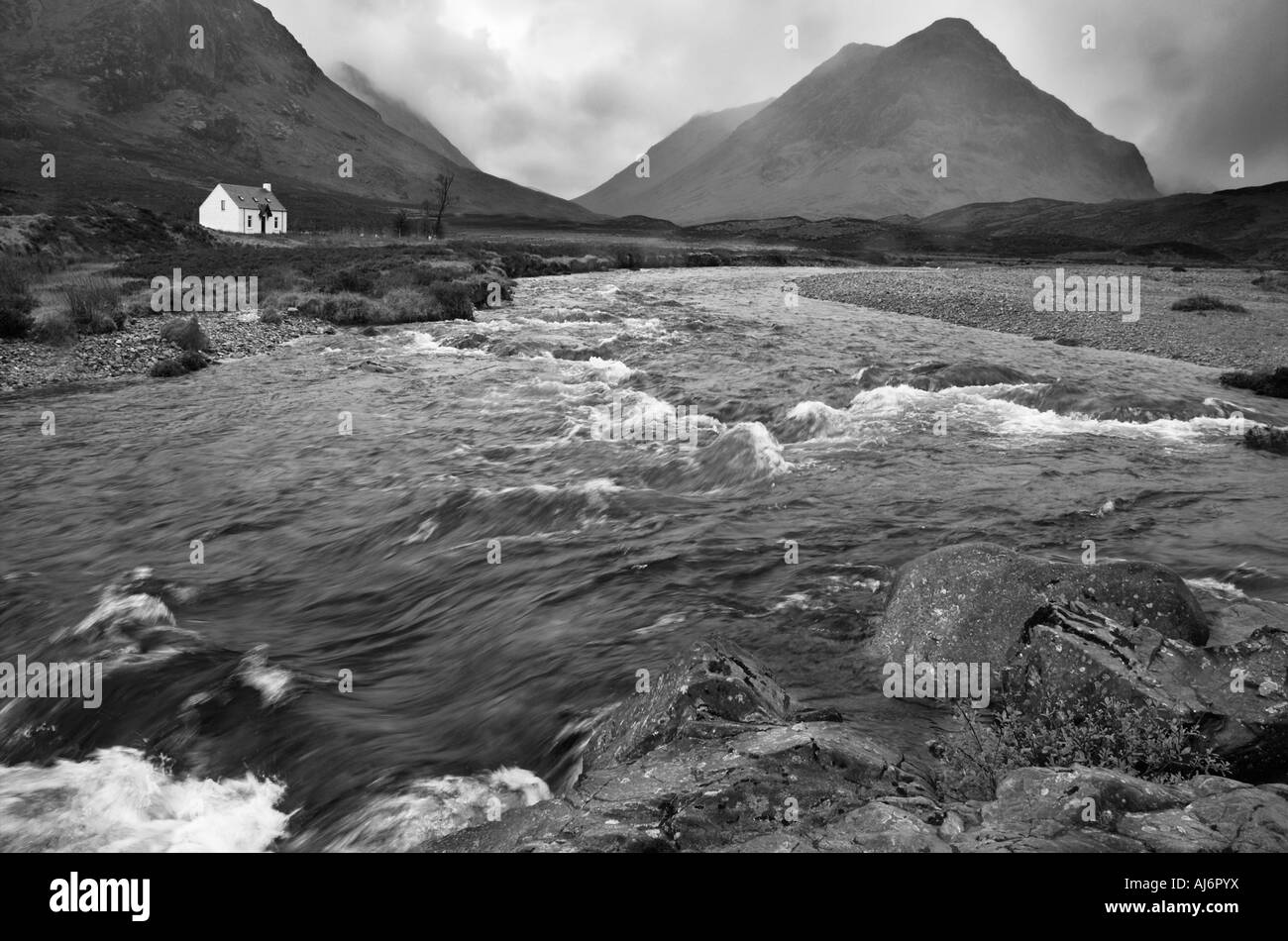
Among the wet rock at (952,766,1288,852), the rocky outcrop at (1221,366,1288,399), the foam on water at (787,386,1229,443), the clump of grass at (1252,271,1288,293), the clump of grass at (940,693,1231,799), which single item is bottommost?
the clump of grass at (940,693,1231,799)

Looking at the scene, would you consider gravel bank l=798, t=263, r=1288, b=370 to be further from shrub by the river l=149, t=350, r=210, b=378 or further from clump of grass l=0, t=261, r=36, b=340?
clump of grass l=0, t=261, r=36, b=340

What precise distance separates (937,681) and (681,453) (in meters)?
9.42

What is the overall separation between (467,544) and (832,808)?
8962mm

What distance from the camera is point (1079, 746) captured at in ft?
19.9

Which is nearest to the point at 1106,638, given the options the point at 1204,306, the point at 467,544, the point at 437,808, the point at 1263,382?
the point at 437,808

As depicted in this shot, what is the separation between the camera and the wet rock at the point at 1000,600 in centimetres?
736

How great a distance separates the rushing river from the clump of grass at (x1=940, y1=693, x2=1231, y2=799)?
741mm

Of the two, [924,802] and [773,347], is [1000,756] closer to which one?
[924,802]

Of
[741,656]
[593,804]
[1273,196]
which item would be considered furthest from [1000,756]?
[1273,196]

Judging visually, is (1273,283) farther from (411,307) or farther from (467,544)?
(467,544)

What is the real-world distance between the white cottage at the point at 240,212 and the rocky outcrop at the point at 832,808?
124795 millimetres

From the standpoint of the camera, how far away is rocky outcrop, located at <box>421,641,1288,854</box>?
4461 millimetres

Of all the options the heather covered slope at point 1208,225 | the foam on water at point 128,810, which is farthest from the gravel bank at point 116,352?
the heather covered slope at point 1208,225

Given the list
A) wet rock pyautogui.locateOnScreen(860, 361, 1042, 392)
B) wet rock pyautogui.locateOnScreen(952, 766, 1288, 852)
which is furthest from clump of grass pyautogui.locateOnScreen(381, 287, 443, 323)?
wet rock pyautogui.locateOnScreen(952, 766, 1288, 852)
